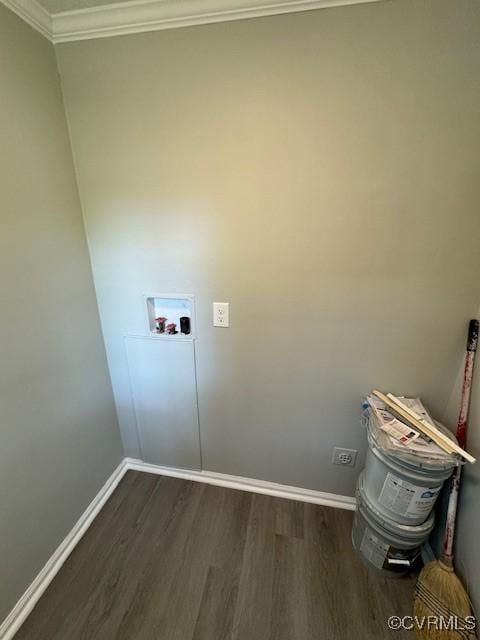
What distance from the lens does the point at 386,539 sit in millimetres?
1179

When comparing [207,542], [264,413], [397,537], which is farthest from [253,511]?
[397,537]

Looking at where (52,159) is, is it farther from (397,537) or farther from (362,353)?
(397,537)

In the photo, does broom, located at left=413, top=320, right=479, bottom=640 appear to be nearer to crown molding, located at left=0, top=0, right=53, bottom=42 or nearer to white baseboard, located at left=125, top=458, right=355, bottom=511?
white baseboard, located at left=125, top=458, right=355, bottom=511

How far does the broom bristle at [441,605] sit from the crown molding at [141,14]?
2.18 metres

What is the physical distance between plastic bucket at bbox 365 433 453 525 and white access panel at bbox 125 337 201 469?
97 centimetres

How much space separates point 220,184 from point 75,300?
906mm

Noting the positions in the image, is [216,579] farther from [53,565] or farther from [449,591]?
[449,591]

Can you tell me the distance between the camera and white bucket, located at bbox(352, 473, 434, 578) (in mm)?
1137

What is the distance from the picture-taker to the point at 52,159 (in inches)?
45.2

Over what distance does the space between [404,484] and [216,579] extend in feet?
3.18

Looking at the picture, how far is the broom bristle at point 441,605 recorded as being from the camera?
3.22ft

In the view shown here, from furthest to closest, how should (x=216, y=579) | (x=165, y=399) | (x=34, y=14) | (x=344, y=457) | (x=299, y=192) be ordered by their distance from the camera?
(x=165, y=399) → (x=344, y=457) → (x=216, y=579) → (x=299, y=192) → (x=34, y=14)

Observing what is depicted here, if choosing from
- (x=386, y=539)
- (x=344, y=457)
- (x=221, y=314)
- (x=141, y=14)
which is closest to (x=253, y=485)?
(x=344, y=457)

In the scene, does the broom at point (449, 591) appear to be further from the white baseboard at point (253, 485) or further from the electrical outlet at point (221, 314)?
the electrical outlet at point (221, 314)
